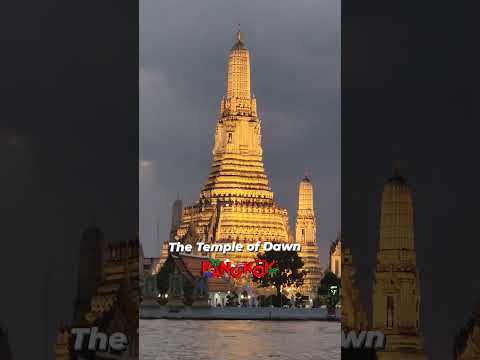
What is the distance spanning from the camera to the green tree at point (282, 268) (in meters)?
67.1

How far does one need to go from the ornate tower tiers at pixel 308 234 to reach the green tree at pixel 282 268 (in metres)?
12.1

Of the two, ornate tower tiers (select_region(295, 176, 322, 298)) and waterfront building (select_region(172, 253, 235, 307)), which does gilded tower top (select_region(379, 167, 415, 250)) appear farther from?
ornate tower tiers (select_region(295, 176, 322, 298))

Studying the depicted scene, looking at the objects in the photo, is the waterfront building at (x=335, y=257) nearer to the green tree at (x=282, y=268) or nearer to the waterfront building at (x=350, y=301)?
the green tree at (x=282, y=268)

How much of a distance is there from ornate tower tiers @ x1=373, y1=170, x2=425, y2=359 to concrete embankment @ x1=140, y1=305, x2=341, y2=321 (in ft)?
98.6

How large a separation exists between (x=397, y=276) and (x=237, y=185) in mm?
60472

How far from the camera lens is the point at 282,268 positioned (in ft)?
225

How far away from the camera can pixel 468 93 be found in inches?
861

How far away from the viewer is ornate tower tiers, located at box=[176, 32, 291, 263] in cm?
8062

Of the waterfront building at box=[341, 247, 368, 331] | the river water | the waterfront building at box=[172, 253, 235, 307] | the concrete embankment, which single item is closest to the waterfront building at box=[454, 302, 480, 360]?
the waterfront building at box=[341, 247, 368, 331]
